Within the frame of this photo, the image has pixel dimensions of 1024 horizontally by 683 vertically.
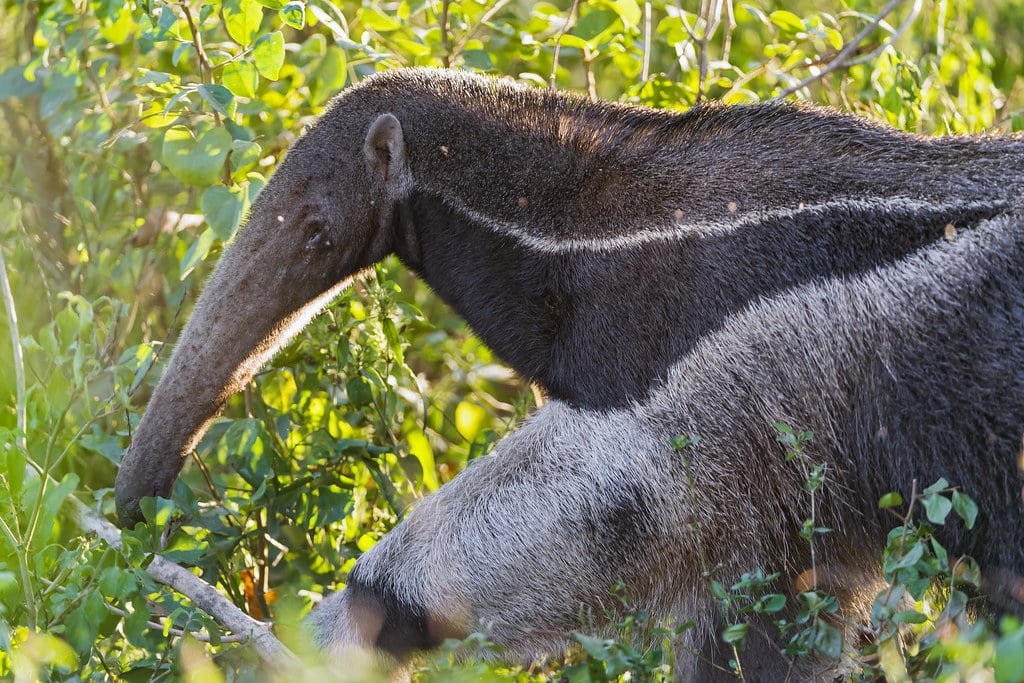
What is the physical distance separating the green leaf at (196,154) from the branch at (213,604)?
120 centimetres

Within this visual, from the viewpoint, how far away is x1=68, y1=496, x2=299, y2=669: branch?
3.44 m

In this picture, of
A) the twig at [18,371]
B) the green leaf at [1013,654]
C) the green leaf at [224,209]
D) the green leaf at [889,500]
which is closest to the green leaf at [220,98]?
the green leaf at [224,209]

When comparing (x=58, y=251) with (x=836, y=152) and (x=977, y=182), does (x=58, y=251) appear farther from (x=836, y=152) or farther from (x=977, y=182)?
(x=977, y=182)

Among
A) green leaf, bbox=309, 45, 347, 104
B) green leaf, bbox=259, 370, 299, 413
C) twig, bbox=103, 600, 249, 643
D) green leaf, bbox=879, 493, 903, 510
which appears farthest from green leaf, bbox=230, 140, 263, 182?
green leaf, bbox=879, 493, 903, 510

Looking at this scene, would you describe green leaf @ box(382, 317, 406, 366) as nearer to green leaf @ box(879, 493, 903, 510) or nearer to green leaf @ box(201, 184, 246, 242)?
green leaf @ box(201, 184, 246, 242)

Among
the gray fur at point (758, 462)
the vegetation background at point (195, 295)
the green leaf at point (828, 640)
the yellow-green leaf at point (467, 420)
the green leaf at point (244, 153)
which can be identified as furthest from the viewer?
the yellow-green leaf at point (467, 420)

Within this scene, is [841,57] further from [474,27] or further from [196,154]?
[196,154]

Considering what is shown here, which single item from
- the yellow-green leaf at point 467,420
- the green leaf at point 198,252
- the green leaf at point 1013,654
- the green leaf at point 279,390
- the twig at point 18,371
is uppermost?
the green leaf at point 1013,654

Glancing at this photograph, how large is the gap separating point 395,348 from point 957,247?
237 centimetres

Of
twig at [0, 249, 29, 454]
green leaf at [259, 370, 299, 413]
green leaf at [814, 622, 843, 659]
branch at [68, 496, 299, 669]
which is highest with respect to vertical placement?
green leaf at [814, 622, 843, 659]

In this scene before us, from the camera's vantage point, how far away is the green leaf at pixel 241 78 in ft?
13.4

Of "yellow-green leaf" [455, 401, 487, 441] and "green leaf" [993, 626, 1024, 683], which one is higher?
"green leaf" [993, 626, 1024, 683]

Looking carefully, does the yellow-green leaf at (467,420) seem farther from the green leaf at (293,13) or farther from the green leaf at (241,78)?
the green leaf at (293,13)

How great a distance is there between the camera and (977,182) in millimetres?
3246
